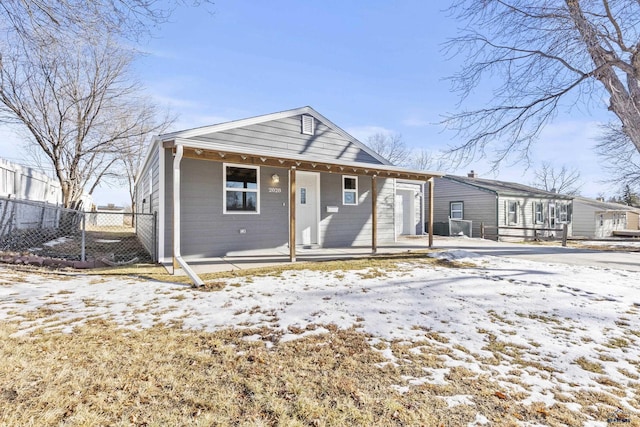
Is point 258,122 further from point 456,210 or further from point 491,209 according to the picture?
point 456,210

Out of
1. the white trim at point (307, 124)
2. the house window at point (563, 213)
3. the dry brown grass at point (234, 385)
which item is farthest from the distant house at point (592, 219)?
the dry brown grass at point (234, 385)

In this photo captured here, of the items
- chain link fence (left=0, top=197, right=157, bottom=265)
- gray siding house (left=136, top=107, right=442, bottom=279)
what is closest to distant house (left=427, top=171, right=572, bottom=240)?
gray siding house (left=136, top=107, right=442, bottom=279)

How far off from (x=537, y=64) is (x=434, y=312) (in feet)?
19.4

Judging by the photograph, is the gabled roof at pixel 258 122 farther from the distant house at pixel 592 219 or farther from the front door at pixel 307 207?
the distant house at pixel 592 219

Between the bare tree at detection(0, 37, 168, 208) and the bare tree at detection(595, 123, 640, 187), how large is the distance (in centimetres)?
1811

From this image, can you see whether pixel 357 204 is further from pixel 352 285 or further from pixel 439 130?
pixel 352 285

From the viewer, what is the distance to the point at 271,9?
6.50 m

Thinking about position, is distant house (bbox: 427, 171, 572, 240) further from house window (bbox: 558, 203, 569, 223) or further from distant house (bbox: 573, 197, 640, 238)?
distant house (bbox: 573, 197, 640, 238)

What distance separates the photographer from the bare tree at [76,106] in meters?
11.1

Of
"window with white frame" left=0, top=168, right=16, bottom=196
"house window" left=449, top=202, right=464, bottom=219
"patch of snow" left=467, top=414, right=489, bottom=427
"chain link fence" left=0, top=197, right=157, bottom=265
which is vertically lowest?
"patch of snow" left=467, top=414, right=489, bottom=427

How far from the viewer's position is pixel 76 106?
12.6 metres

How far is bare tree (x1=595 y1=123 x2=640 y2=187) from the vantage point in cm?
1065

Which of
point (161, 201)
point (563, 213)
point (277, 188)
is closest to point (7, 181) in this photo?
point (161, 201)

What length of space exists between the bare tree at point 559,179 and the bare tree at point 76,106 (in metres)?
39.9
